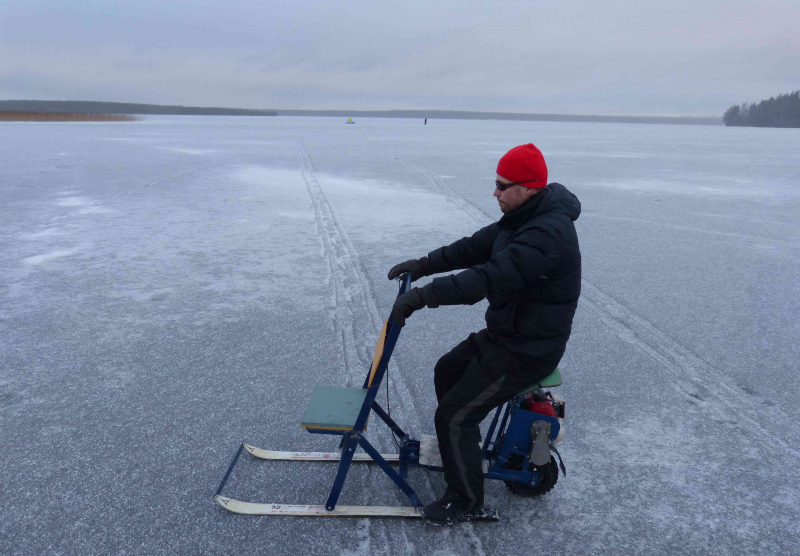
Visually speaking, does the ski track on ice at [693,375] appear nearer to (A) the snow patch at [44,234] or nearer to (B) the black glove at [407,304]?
(B) the black glove at [407,304]

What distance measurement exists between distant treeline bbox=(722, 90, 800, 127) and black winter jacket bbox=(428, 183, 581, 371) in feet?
437

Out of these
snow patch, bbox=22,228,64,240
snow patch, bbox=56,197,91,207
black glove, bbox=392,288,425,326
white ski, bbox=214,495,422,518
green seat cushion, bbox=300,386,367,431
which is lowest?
white ski, bbox=214,495,422,518

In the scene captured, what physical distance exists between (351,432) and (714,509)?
6.28 feet

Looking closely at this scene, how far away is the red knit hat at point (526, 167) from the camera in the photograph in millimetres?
2465

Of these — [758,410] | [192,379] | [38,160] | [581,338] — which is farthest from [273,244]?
[38,160]

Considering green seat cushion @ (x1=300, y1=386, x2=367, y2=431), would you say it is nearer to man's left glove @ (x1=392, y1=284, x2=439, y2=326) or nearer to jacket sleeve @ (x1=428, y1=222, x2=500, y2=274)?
man's left glove @ (x1=392, y1=284, x2=439, y2=326)

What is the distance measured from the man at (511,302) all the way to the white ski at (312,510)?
0.14 metres

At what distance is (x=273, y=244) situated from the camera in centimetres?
791

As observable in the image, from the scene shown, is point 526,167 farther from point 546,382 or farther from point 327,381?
point 327,381

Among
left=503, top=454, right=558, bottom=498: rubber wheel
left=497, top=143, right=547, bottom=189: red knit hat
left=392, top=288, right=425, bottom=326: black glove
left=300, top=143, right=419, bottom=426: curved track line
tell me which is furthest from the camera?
left=300, top=143, right=419, bottom=426: curved track line

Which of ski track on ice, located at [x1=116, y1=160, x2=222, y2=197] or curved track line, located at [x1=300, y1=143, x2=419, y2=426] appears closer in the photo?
curved track line, located at [x1=300, y1=143, x2=419, y2=426]

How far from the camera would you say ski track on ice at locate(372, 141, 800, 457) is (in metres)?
3.52

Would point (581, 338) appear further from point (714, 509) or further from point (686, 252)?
point (686, 252)

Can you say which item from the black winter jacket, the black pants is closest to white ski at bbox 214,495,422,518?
the black pants
